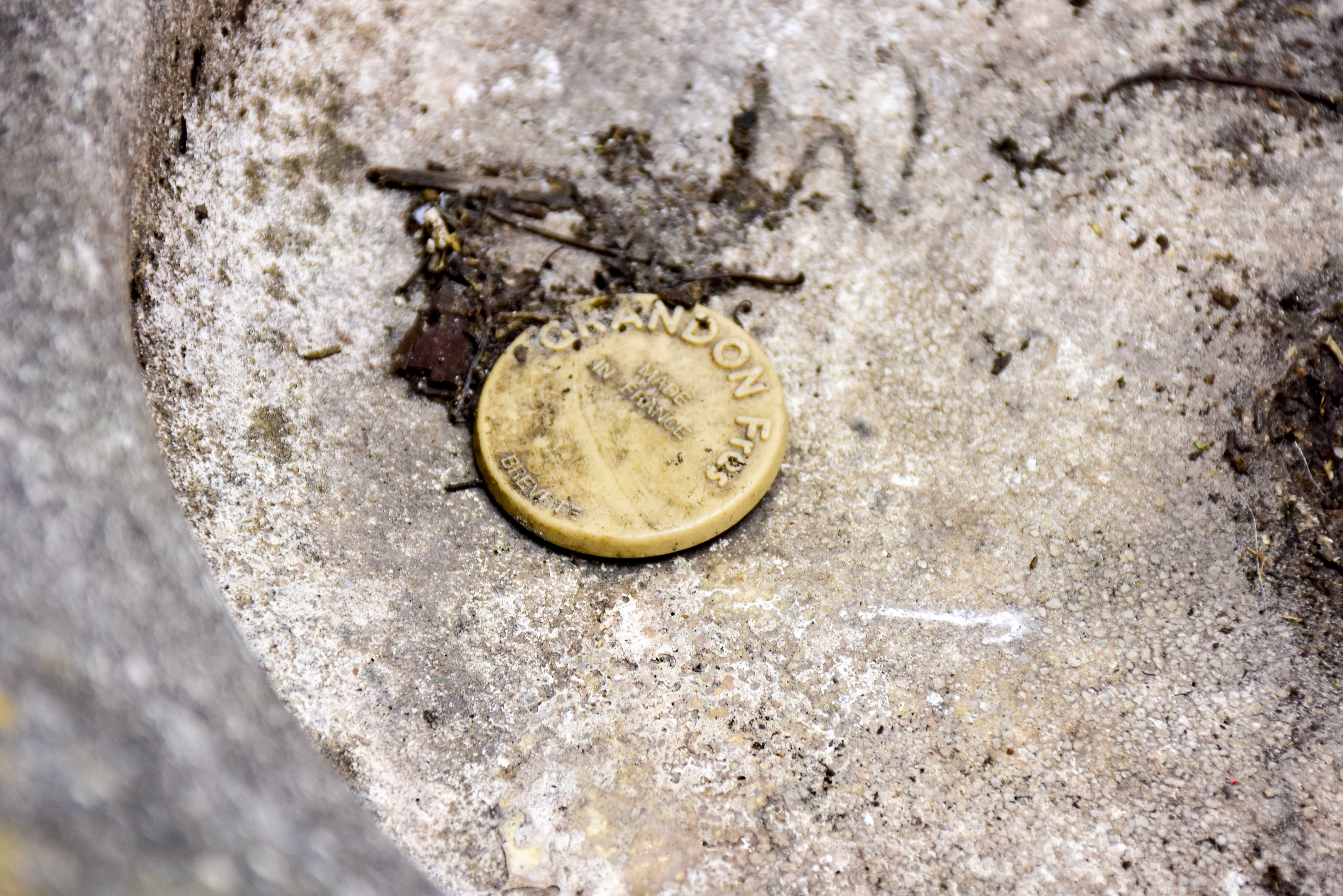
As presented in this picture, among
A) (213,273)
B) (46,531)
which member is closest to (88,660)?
(46,531)

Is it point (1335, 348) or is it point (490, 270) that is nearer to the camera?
point (1335, 348)

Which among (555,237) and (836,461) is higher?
(555,237)

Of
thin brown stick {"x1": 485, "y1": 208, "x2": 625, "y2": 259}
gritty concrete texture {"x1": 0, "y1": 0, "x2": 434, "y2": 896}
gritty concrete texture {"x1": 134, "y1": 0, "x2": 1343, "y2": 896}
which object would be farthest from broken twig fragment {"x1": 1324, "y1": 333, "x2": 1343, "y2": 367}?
gritty concrete texture {"x1": 0, "y1": 0, "x2": 434, "y2": 896}

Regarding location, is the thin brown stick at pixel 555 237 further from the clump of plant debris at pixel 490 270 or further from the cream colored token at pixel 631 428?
the cream colored token at pixel 631 428

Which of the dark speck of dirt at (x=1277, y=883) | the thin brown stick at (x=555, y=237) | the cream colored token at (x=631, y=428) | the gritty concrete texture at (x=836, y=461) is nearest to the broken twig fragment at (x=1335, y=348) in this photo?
the gritty concrete texture at (x=836, y=461)

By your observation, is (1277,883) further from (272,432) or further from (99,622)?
(272,432)

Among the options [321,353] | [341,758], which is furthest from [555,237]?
[341,758]

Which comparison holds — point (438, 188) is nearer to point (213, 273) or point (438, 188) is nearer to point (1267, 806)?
point (213, 273)

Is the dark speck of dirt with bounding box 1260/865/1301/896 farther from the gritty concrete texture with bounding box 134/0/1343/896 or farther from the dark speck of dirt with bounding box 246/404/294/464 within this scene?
the dark speck of dirt with bounding box 246/404/294/464
